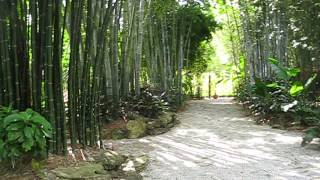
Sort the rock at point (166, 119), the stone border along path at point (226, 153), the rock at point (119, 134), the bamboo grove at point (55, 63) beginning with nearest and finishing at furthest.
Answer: the bamboo grove at point (55, 63) < the stone border along path at point (226, 153) < the rock at point (119, 134) < the rock at point (166, 119)

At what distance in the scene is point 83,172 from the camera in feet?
12.5

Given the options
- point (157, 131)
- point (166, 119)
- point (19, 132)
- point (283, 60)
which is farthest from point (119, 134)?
point (283, 60)

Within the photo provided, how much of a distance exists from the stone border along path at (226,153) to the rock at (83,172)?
444mm

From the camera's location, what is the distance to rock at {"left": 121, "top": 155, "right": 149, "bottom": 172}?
4.29m

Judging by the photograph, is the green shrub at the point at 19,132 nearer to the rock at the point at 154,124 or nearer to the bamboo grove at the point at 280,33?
the rock at the point at 154,124

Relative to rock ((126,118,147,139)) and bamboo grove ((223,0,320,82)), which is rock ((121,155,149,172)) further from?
Answer: bamboo grove ((223,0,320,82))

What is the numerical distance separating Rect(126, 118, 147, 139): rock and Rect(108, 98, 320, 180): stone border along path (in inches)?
7.7

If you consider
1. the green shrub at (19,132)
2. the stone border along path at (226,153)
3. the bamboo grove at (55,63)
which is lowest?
the stone border along path at (226,153)

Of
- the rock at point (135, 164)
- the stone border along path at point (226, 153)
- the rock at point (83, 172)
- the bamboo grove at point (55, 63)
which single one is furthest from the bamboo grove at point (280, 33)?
the rock at point (83, 172)

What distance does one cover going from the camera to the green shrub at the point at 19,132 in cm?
334

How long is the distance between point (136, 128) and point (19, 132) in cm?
315

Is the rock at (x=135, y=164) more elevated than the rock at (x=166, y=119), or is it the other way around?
the rock at (x=166, y=119)

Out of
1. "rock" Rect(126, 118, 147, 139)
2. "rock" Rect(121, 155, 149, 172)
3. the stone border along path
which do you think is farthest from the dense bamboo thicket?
"rock" Rect(126, 118, 147, 139)

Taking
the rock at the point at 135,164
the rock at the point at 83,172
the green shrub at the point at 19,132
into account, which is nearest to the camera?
the green shrub at the point at 19,132
